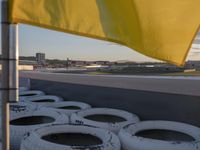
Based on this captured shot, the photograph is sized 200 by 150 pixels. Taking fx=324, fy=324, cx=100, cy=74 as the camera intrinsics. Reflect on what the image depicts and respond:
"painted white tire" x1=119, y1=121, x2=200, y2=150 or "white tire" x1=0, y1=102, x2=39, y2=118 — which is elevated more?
"white tire" x1=0, y1=102, x2=39, y2=118

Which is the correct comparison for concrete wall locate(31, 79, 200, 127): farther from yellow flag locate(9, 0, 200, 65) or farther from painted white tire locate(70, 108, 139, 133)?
yellow flag locate(9, 0, 200, 65)

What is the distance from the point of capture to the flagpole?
97.3 inches

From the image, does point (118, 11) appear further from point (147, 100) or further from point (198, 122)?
point (147, 100)

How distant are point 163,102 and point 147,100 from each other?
2.06ft

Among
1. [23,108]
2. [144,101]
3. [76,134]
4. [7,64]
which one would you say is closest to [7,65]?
[7,64]

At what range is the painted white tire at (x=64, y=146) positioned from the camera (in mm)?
5418

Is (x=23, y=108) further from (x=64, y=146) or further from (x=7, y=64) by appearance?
(x=7, y=64)

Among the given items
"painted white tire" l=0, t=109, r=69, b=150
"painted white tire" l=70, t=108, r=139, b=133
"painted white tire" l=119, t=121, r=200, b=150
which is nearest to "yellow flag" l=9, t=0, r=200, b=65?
"painted white tire" l=119, t=121, r=200, b=150

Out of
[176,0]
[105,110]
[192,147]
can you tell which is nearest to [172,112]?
[105,110]

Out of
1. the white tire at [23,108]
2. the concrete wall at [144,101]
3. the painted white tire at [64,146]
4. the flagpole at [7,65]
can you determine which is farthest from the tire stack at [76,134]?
the flagpole at [7,65]

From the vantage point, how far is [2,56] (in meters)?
2.53

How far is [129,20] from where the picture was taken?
2.38 meters

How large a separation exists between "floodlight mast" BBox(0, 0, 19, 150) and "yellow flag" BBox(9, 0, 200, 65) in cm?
15

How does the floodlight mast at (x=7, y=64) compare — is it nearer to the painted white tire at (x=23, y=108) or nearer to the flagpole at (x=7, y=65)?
the flagpole at (x=7, y=65)
